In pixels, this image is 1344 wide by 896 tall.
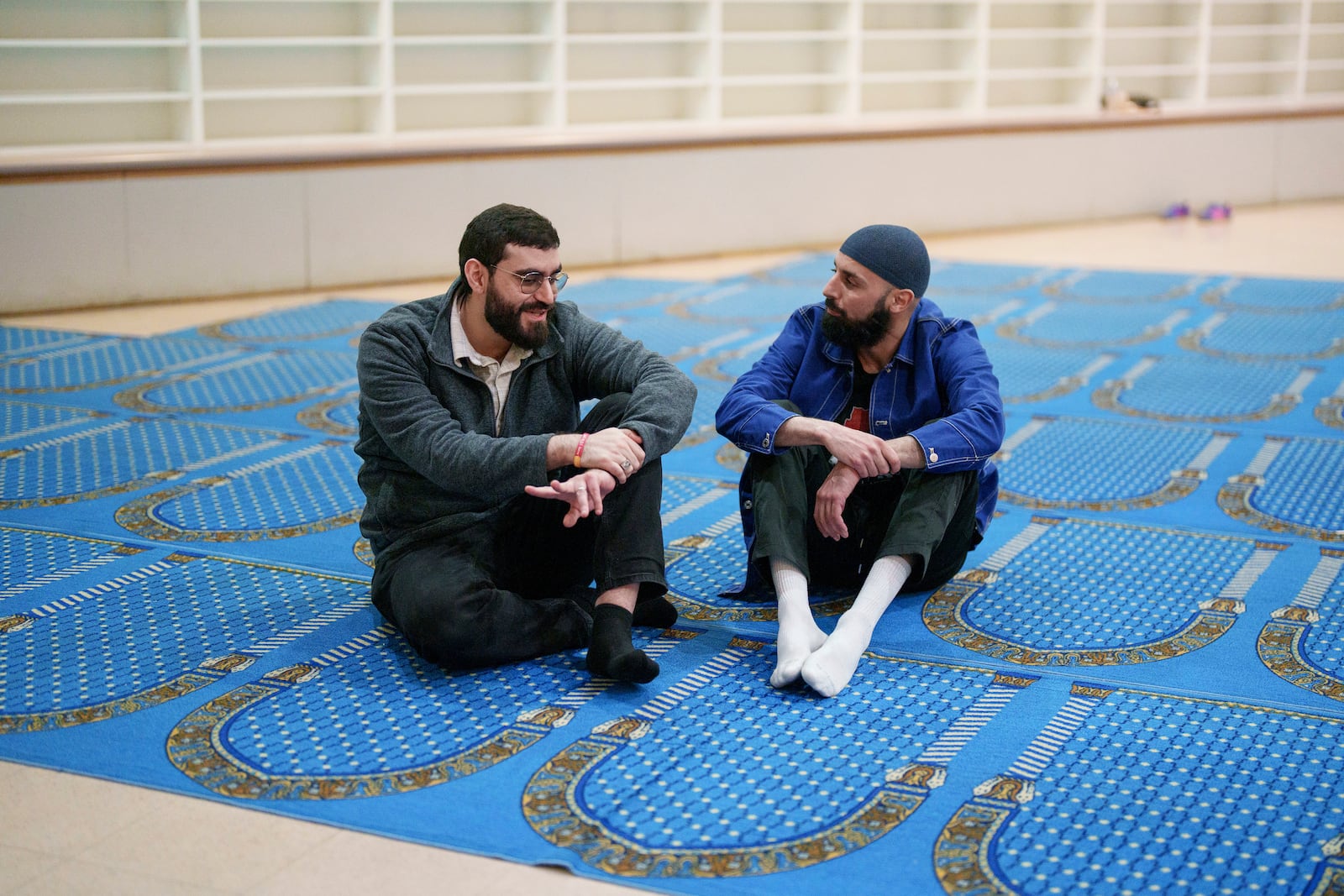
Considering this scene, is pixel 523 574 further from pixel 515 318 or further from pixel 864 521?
pixel 864 521

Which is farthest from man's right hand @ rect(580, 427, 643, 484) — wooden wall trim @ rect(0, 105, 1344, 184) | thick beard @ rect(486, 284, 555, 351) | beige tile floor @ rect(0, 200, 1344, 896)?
wooden wall trim @ rect(0, 105, 1344, 184)

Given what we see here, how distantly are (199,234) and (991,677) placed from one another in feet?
17.7

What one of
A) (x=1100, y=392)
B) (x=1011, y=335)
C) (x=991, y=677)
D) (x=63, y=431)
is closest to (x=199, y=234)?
(x=63, y=431)

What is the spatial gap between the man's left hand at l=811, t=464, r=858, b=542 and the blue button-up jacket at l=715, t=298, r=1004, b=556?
0.12 m

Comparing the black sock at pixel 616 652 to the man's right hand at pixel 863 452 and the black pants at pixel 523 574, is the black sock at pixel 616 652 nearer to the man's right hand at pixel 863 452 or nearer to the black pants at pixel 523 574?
the black pants at pixel 523 574

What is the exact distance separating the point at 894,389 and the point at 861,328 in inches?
6.1

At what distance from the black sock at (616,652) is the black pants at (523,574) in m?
0.05

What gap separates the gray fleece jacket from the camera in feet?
8.37

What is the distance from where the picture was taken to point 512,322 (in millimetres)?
2639

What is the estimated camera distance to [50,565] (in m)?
3.16

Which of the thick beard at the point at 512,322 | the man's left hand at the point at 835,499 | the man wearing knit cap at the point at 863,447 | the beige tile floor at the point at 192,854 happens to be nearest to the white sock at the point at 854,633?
the man wearing knit cap at the point at 863,447

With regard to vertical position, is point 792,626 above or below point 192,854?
above

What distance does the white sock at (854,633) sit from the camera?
251 centimetres

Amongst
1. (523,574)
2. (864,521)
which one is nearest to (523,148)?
(864,521)
